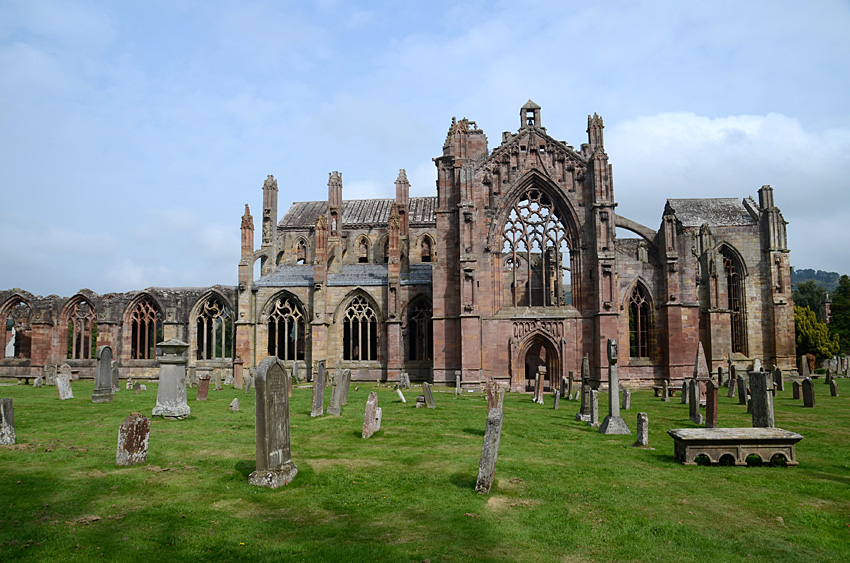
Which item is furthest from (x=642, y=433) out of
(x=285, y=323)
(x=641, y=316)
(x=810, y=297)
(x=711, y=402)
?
(x=810, y=297)

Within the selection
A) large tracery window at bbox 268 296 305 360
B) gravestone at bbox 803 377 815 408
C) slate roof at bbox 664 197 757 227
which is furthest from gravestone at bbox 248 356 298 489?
slate roof at bbox 664 197 757 227

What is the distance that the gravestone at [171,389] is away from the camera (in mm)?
15242

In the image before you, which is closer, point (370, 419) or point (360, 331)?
→ point (370, 419)

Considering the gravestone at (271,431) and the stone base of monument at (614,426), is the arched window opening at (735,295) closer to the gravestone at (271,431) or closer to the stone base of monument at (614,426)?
the stone base of monument at (614,426)

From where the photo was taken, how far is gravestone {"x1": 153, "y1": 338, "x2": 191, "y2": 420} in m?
15.2

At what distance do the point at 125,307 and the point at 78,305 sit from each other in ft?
11.0

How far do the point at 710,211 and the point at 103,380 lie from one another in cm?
4148

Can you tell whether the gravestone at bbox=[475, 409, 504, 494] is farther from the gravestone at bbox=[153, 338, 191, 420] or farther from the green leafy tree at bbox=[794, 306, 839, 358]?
the green leafy tree at bbox=[794, 306, 839, 358]

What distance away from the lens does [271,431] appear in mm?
8914

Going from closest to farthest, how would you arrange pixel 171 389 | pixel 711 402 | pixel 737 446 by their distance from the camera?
pixel 737 446, pixel 711 402, pixel 171 389

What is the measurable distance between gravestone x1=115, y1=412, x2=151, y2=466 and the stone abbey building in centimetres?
2027

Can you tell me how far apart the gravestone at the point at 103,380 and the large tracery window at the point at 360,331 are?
15879mm

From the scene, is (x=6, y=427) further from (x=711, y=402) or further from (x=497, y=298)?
(x=497, y=298)

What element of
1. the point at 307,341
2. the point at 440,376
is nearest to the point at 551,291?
the point at 440,376
